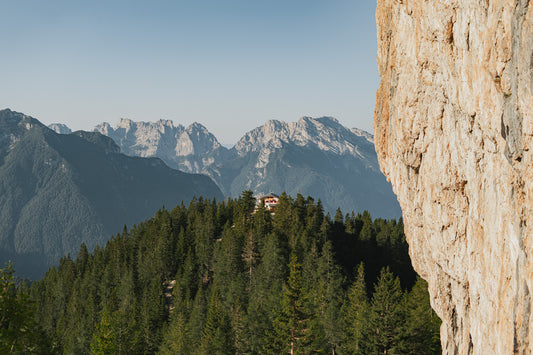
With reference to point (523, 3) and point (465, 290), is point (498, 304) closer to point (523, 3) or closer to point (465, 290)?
point (465, 290)

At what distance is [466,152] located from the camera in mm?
22094

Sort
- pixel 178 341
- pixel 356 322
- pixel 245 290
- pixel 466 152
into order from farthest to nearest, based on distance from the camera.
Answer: pixel 245 290 → pixel 178 341 → pixel 356 322 → pixel 466 152

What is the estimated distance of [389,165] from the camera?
34188 millimetres

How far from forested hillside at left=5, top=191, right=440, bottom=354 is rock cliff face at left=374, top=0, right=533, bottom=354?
47.3 ft

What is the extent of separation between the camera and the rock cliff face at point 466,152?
16844 millimetres

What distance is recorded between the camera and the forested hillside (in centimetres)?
4081

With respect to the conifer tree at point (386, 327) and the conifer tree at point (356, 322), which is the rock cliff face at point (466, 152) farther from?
the conifer tree at point (356, 322)

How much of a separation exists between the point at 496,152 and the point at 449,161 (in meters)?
5.16

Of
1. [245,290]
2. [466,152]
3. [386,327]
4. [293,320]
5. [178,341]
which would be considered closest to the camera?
[466,152]

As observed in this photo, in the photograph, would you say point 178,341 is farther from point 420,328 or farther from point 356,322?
point 420,328

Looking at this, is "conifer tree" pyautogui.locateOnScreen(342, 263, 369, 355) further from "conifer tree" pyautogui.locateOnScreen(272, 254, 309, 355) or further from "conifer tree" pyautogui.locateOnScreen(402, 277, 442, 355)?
"conifer tree" pyautogui.locateOnScreen(272, 254, 309, 355)

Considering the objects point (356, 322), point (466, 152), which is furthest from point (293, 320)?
point (466, 152)

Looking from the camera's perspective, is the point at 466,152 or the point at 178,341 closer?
the point at 466,152

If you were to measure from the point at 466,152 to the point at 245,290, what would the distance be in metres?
56.1
